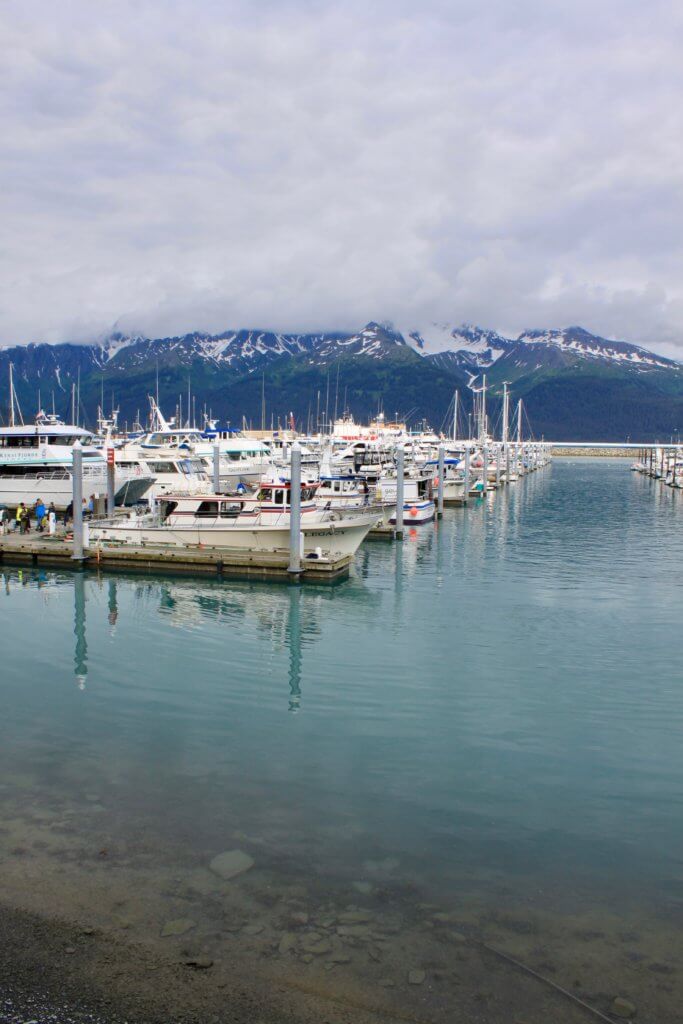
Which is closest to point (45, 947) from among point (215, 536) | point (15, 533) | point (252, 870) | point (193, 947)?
point (193, 947)

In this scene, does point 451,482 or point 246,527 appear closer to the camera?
point 246,527

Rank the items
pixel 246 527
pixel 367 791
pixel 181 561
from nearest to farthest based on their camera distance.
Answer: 1. pixel 367 791
2. pixel 181 561
3. pixel 246 527

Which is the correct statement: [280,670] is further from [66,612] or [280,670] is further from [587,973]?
[587,973]

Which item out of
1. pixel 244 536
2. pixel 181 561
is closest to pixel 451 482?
pixel 244 536

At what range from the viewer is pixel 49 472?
55.7 m

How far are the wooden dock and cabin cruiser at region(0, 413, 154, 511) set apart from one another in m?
16.3

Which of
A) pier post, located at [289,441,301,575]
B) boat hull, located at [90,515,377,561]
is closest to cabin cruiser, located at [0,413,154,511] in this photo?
boat hull, located at [90,515,377,561]

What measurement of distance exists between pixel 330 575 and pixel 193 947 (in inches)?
962

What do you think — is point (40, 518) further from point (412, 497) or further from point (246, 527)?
point (412, 497)

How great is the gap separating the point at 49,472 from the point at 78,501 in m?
21.8

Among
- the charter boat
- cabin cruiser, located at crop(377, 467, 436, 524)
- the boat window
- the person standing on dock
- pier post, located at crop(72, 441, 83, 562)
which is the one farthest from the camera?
the charter boat

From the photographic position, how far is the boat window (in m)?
37.4

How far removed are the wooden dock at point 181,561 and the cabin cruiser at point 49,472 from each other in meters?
16.3

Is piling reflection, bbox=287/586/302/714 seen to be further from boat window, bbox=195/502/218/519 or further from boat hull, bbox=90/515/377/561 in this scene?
boat window, bbox=195/502/218/519
